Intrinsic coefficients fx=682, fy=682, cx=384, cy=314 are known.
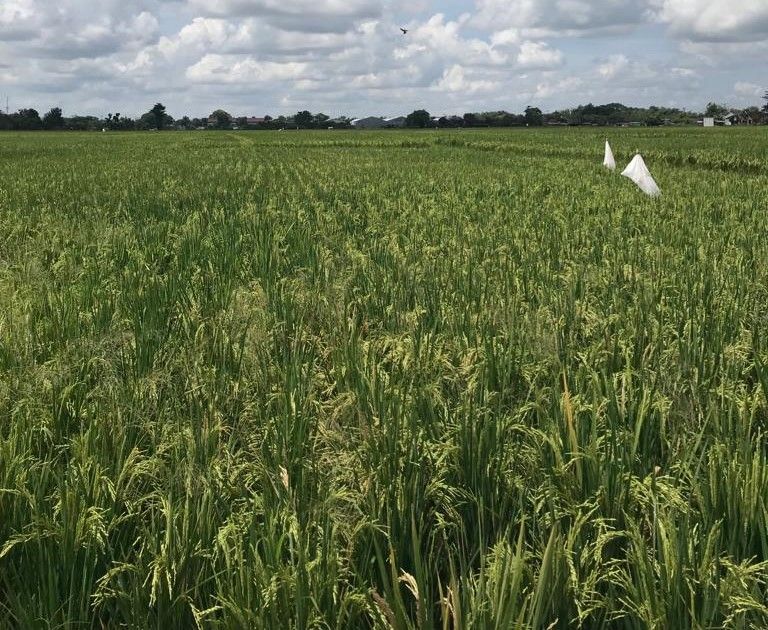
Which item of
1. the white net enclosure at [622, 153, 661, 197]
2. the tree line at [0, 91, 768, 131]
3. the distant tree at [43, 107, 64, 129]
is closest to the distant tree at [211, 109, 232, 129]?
the tree line at [0, 91, 768, 131]

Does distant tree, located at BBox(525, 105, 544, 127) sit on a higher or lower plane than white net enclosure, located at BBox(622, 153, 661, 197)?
higher

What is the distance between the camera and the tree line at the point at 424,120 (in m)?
109

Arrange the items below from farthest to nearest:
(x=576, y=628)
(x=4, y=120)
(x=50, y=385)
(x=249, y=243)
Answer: (x=4, y=120) < (x=249, y=243) < (x=50, y=385) < (x=576, y=628)

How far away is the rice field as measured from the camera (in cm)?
146

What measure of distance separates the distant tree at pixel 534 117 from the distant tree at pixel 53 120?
78.9 meters

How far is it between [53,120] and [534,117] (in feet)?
267

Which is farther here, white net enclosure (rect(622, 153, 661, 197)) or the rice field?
white net enclosure (rect(622, 153, 661, 197))

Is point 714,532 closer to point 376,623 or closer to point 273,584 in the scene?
point 376,623

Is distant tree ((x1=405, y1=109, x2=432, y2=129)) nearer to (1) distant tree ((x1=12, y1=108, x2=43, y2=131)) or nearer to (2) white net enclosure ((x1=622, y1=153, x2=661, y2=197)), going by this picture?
(1) distant tree ((x1=12, y1=108, x2=43, y2=131))

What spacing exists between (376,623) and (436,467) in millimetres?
594

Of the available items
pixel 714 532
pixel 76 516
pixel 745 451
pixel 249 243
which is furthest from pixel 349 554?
pixel 249 243

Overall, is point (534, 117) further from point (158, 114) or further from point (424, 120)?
point (158, 114)

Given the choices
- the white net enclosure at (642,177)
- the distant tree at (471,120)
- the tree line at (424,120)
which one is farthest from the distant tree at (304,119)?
the white net enclosure at (642,177)

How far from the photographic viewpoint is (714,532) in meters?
1.52
